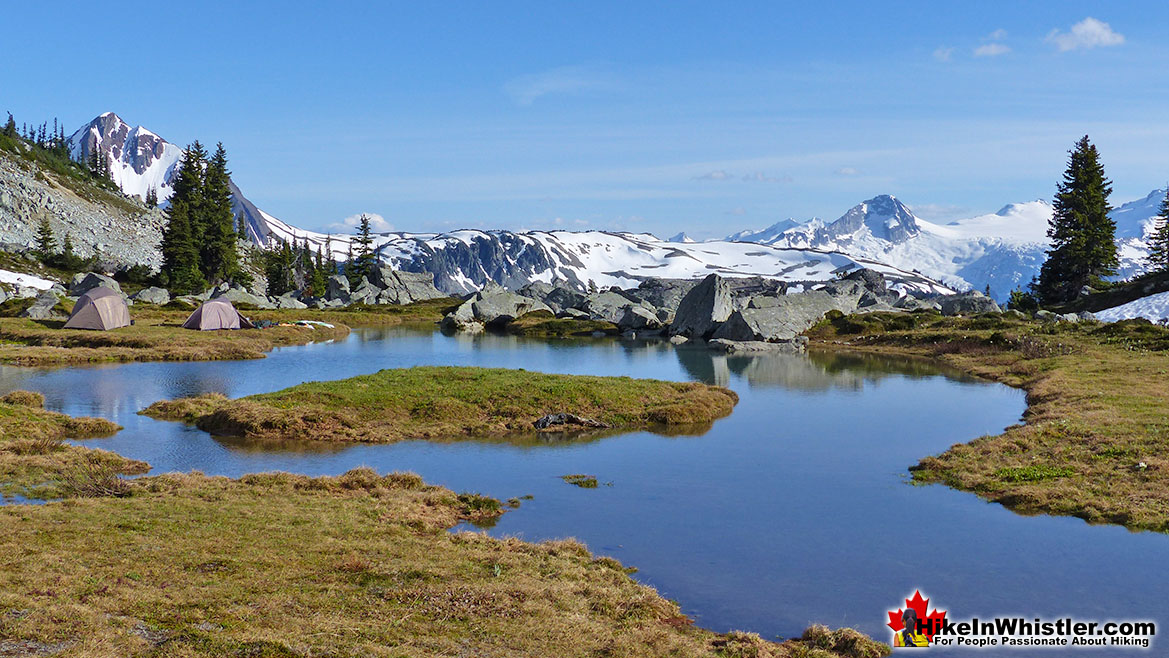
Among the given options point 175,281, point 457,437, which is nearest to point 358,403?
point 457,437

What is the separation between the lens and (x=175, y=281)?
130375 mm

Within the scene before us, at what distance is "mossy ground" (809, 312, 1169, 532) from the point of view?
26.0 meters

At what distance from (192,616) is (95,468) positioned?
648 inches

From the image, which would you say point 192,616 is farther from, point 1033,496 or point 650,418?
point 650,418

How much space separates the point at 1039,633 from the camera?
1727 cm

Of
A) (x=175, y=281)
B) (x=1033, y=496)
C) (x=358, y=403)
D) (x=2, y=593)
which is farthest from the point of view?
(x=175, y=281)

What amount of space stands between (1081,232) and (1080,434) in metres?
82.8

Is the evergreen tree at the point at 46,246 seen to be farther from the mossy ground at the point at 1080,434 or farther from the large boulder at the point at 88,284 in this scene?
the mossy ground at the point at 1080,434

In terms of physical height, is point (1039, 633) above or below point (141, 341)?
below

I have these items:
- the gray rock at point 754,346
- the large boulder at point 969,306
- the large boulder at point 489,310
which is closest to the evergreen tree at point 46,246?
the large boulder at point 489,310

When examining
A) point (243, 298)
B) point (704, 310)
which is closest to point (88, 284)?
point (243, 298)

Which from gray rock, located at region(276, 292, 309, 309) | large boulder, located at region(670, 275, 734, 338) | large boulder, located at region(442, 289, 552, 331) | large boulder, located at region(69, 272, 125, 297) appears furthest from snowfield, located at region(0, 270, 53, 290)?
large boulder, located at region(670, 275, 734, 338)

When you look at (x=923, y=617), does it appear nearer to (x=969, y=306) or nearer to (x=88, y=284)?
(x=969, y=306)

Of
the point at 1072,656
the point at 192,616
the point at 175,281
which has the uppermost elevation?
the point at 175,281
